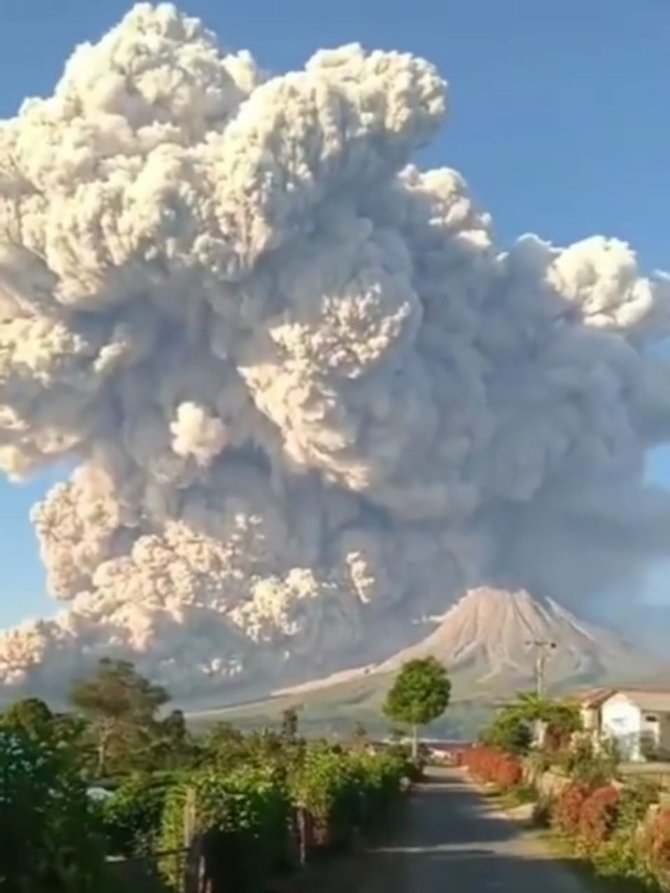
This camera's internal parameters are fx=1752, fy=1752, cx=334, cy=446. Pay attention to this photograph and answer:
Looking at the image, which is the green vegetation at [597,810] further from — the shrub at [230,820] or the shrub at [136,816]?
the shrub at [136,816]

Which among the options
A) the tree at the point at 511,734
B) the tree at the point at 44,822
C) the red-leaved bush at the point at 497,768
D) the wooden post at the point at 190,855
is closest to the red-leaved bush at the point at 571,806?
the wooden post at the point at 190,855

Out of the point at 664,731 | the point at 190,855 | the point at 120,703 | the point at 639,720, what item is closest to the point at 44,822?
the point at 190,855

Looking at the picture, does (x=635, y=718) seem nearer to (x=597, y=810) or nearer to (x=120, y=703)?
(x=120, y=703)

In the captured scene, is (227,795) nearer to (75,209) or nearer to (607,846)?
(607,846)

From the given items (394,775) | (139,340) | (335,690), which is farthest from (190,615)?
(394,775)

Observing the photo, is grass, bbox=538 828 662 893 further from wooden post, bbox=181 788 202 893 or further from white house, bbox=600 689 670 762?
white house, bbox=600 689 670 762

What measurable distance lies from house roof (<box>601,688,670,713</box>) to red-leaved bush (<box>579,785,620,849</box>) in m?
47.1

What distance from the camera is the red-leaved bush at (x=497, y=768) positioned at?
4906 centimetres

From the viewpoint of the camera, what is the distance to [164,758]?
1821 inches

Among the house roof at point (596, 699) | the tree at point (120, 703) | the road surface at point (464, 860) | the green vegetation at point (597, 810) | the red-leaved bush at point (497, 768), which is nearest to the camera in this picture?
the green vegetation at point (597, 810)

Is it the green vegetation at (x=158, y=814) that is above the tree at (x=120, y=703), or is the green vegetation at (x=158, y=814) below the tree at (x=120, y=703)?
below

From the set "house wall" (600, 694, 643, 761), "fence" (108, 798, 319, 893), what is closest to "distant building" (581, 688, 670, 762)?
"house wall" (600, 694, 643, 761)

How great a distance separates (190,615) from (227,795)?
83504 mm

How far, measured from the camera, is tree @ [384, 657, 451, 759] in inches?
2867
